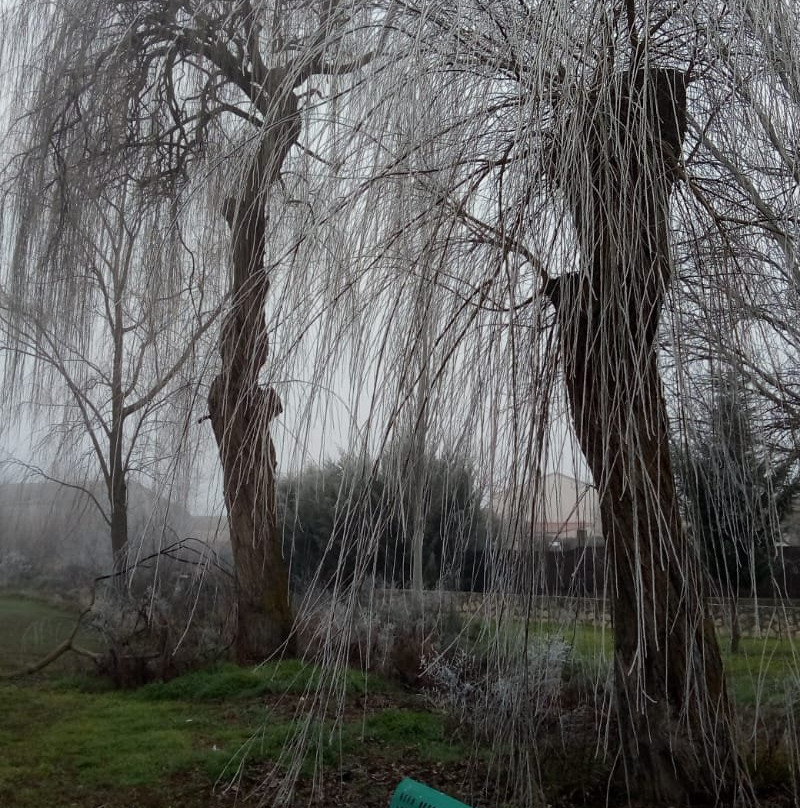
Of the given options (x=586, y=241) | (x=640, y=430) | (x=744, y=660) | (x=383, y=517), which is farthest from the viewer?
(x=744, y=660)

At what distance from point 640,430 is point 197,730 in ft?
3.74

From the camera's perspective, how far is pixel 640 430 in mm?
1125

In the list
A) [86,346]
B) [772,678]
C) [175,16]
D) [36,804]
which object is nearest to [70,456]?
[86,346]

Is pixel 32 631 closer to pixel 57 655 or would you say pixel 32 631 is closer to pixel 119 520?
pixel 57 655

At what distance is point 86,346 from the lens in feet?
7.07

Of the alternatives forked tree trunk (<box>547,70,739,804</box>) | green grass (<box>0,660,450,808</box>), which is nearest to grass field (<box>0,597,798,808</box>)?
green grass (<box>0,660,450,808</box>)

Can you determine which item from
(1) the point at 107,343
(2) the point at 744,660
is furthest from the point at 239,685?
(2) the point at 744,660

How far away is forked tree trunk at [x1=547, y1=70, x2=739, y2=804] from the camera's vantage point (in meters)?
0.89

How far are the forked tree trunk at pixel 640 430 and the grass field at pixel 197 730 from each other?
0.17 metres

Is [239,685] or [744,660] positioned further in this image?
[239,685]

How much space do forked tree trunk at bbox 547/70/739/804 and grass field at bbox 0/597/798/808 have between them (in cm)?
17

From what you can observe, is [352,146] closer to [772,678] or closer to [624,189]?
[624,189]

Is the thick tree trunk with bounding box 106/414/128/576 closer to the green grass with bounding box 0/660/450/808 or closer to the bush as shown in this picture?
the bush

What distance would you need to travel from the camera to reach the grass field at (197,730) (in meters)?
1.50
